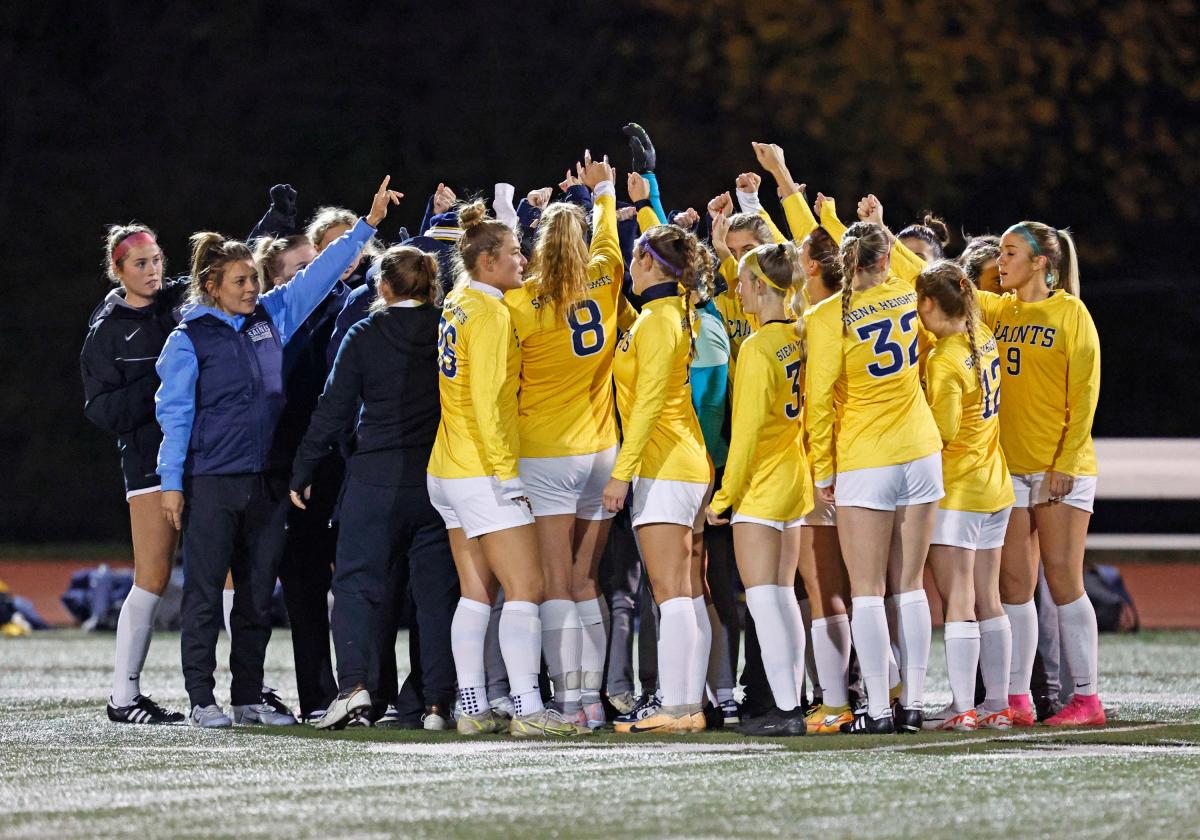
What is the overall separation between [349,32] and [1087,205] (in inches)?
309

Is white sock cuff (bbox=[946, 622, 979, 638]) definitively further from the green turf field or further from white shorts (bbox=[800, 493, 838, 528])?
white shorts (bbox=[800, 493, 838, 528])

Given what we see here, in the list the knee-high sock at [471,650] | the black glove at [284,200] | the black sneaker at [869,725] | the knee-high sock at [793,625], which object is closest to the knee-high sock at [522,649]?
the knee-high sock at [471,650]

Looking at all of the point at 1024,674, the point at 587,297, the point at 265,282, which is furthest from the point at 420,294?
the point at 1024,674

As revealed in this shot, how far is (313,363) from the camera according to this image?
7.37 meters

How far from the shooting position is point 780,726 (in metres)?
6.16

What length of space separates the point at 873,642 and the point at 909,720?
1.19 ft

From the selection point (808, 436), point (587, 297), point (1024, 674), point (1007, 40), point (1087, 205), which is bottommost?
point (1024, 674)

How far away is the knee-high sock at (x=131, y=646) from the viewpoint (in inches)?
273

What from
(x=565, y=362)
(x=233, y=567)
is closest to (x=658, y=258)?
(x=565, y=362)

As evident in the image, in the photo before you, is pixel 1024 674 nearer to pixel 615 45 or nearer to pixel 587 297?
pixel 587 297

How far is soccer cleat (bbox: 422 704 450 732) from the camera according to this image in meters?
6.53

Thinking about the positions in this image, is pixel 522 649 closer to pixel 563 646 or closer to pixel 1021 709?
pixel 563 646

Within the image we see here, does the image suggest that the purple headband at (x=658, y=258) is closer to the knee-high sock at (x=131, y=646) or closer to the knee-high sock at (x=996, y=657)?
the knee-high sock at (x=996, y=657)

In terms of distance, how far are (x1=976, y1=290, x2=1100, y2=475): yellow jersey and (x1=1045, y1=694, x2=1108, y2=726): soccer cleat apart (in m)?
0.86
